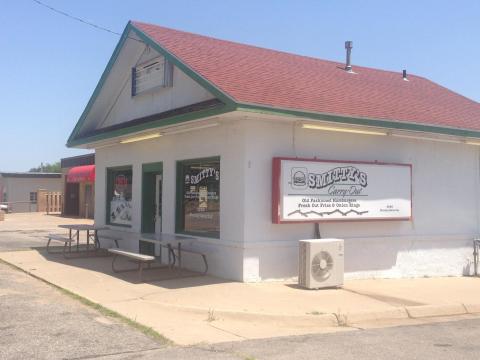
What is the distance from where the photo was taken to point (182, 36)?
13.6m

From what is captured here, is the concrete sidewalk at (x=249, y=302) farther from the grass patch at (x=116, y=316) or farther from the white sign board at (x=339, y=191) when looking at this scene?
the white sign board at (x=339, y=191)

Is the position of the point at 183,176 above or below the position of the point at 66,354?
above

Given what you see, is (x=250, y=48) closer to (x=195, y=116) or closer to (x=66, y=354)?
(x=195, y=116)

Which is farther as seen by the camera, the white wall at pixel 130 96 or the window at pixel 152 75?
the window at pixel 152 75

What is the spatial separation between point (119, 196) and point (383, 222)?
7347 mm

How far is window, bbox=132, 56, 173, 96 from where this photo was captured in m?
13.0

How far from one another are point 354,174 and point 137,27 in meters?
6.03

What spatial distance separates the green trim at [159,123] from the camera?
10.00 meters

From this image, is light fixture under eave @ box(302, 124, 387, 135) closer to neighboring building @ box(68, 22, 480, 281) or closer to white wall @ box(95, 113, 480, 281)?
neighboring building @ box(68, 22, 480, 281)

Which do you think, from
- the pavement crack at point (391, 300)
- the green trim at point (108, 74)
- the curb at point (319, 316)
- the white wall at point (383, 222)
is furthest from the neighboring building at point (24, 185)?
the curb at point (319, 316)

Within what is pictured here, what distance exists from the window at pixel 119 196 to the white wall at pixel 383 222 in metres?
5.37

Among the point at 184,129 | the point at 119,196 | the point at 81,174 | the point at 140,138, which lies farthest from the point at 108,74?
the point at 81,174

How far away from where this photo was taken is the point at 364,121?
1121 cm

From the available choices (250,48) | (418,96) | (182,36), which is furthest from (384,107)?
(182,36)
